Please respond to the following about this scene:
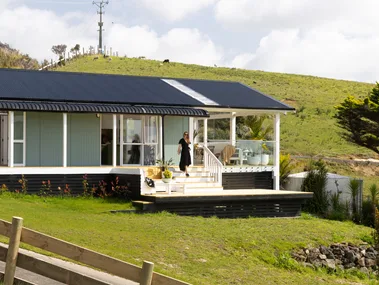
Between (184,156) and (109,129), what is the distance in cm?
285

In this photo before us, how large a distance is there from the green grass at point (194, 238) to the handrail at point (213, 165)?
11.2 ft

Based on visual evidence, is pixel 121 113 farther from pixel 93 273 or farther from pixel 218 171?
pixel 93 273

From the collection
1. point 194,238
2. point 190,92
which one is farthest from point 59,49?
point 194,238

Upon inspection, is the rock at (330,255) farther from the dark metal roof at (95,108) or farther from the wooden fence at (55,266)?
the wooden fence at (55,266)

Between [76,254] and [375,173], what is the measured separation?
36.2m

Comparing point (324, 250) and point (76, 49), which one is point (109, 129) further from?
point (76, 49)

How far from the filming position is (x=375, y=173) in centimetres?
4312

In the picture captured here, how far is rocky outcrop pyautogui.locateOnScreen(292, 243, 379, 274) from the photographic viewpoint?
17.5 m

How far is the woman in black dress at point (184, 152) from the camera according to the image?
23484 mm

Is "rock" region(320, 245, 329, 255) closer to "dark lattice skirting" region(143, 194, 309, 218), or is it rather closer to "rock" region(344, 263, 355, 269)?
"rock" region(344, 263, 355, 269)

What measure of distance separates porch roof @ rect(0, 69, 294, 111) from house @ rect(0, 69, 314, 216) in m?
0.03

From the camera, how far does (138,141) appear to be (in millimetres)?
24938

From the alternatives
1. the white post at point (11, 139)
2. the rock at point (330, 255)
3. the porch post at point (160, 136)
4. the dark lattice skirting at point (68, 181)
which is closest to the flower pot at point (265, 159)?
the porch post at point (160, 136)

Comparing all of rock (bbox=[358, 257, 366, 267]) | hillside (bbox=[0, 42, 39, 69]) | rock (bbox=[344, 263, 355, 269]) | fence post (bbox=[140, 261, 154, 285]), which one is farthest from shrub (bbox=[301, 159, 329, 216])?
hillside (bbox=[0, 42, 39, 69])
